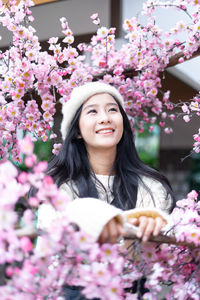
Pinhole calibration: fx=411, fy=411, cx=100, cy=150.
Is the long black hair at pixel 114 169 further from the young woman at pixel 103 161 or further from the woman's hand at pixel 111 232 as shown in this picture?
the woman's hand at pixel 111 232

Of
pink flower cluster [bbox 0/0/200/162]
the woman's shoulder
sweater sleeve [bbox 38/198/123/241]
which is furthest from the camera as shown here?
pink flower cluster [bbox 0/0/200/162]

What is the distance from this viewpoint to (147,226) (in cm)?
118

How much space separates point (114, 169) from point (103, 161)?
0.08 metres

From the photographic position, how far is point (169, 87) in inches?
133

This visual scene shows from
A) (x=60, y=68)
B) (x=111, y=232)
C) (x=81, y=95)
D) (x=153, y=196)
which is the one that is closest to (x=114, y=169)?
(x=153, y=196)

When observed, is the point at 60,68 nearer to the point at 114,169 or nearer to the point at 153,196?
the point at 114,169

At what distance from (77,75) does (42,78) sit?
0.76 ft

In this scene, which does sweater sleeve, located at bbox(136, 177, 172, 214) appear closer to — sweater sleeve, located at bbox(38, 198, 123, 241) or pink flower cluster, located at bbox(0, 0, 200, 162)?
pink flower cluster, located at bbox(0, 0, 200, 162)

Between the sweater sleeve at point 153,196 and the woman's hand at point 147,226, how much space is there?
734mm

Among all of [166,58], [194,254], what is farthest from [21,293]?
[166,58]

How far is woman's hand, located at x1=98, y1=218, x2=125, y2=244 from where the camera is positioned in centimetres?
107

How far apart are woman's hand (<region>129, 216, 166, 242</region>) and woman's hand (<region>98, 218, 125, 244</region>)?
7 centimetres

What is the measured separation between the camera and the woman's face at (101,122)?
6.58 feet

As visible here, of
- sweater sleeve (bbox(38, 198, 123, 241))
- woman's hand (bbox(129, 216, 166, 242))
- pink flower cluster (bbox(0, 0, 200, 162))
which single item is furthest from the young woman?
sweater sleeve (bbox(38, 198, 123, 241))
